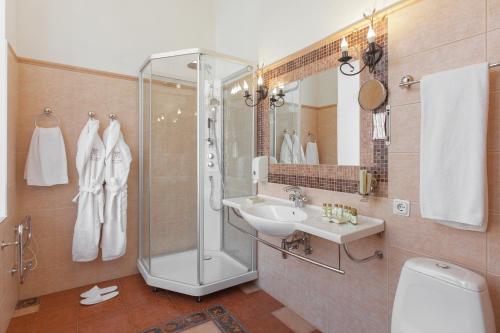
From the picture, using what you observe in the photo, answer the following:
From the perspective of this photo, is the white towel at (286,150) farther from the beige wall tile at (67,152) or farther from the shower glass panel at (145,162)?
the beige wall tile at (67,152)

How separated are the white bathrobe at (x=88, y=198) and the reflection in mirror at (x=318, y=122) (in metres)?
1.70

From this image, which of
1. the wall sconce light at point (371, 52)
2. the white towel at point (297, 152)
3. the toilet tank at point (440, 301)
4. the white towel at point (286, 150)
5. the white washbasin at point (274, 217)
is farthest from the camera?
the white towel at point (286, 150)

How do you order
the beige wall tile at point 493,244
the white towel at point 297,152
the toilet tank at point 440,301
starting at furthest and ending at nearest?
the white towel at point 297,152 → the beige wall tile at point 493,244 → the toilet tank at point 440,301

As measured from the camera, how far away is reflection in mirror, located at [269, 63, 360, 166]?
1.81 meters

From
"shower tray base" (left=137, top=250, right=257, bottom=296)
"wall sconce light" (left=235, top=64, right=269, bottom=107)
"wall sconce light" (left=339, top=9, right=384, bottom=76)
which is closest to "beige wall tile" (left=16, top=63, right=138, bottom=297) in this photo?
"shower tray base" (left=137, top=250, right=257, bottom=296)

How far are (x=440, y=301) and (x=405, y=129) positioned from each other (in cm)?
86

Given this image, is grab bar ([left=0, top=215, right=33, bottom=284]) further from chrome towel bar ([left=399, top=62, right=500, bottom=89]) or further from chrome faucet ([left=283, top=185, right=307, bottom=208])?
chrome towel bar ([left=399, top=62, right=500, bottom=89])

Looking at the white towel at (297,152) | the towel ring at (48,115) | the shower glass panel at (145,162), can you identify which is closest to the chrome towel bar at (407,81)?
the white towel at (297,152)

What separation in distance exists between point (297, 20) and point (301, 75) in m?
0.46

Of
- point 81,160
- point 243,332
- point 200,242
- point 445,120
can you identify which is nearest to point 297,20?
point 445,120

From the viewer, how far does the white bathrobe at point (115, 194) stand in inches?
102

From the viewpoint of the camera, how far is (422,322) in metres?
1.20

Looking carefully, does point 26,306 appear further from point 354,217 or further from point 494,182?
point 494,182

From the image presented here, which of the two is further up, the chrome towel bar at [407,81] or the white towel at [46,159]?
the chrome towel bar at [407,81]
